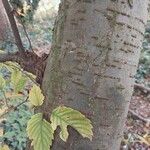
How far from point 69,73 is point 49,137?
112 mm

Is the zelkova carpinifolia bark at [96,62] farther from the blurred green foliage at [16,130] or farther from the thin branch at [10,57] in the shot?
Answer: the blurred green foliage at [16,130]

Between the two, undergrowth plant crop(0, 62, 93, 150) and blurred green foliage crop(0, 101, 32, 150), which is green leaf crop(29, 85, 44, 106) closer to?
undergrowth plant crop(0, 62, 93, 150)

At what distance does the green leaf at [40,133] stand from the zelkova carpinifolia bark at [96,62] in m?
0.05

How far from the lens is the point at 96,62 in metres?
0.61

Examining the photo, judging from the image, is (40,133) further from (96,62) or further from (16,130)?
(16,130)

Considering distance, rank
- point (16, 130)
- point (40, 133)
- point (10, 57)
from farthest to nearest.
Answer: point (16, 130) < point (10, 57) < point (40, 133)

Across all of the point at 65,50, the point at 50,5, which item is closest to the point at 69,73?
the point at 65,50

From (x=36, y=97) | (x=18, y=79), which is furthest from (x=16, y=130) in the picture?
(x=36, y=97)

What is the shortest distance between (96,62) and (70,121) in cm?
11

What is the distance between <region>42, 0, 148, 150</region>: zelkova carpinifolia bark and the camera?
613 millimetres

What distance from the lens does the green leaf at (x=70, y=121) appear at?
2.00ft

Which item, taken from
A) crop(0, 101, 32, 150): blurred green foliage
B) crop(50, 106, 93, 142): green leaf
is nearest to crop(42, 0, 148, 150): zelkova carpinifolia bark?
crop(50, 106, 93, 142): green leaf

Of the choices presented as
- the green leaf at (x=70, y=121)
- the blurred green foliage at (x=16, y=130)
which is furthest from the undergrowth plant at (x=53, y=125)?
the blurred green foliage at (x=16, y=130)

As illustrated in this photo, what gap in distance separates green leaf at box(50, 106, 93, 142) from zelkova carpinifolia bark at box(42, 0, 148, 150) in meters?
0.02
